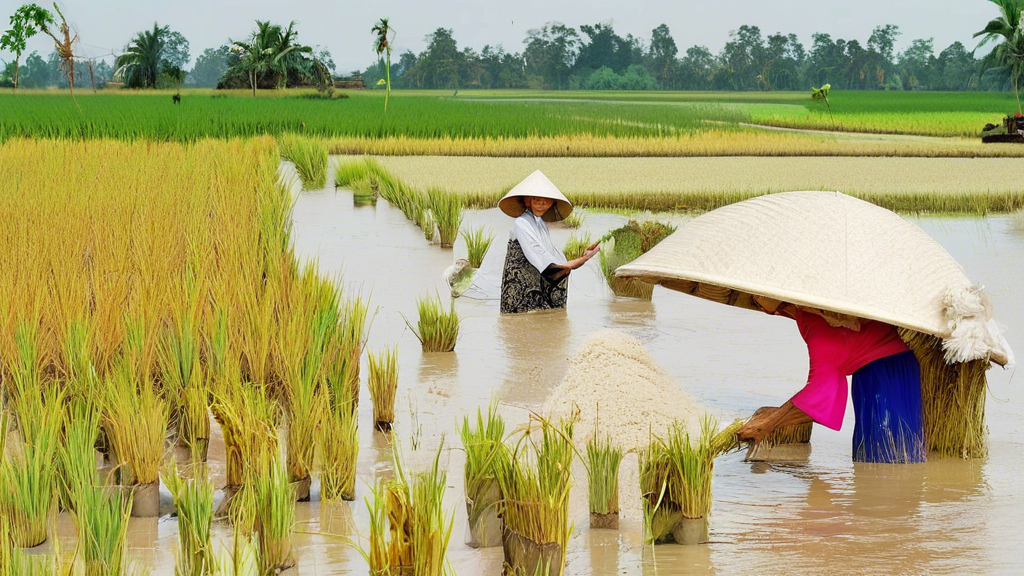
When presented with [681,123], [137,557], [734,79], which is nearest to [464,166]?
[681,123]

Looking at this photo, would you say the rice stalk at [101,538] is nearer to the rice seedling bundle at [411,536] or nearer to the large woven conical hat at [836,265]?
the rice seedling bundle at [411,536]

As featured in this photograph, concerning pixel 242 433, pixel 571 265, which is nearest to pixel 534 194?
pixel 571 265

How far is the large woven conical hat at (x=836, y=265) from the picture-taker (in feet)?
11.5

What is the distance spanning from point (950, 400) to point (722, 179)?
10.8 meters

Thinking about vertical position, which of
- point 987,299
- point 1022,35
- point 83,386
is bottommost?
point 83,386

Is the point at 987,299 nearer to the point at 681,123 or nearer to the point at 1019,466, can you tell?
the point at 1019,466

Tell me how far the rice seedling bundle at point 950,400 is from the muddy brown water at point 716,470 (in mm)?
65

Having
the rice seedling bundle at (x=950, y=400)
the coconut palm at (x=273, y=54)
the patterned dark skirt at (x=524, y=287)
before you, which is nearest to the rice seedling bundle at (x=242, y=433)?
the rice seedling bundle at (x=950, y=400)

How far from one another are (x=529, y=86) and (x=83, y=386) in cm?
8295

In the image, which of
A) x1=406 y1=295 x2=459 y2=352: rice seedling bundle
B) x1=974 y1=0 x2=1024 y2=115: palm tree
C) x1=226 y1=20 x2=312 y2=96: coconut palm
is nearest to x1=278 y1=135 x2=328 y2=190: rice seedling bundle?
x1=406 y1=295 x2=459 y2=352: rice seedling bundle

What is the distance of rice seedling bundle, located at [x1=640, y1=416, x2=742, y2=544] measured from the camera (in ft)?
9.78

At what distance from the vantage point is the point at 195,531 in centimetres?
253

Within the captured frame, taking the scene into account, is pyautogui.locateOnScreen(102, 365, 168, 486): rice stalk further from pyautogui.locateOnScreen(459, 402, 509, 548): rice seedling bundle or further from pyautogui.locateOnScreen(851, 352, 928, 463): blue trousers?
pyautogui.locateOnScreen(851, 352, 928, 463): blue trousers

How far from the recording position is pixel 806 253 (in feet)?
12.2
